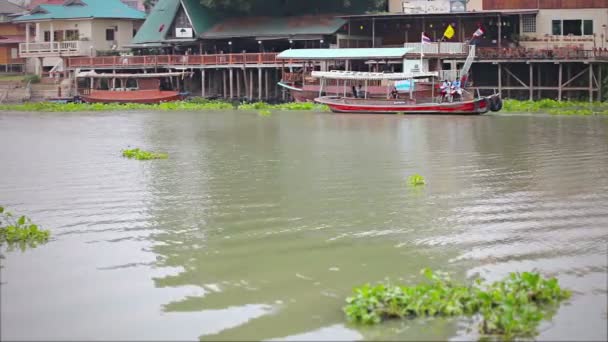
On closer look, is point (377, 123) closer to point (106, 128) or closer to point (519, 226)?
point (106, 128)

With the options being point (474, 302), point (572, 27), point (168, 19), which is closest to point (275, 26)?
point (168, 19)

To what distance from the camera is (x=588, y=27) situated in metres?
43.6

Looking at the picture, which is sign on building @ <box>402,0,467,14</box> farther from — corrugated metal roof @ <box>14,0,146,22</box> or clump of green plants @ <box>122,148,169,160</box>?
clump of green plants @ <box>122,148,169,160</box>

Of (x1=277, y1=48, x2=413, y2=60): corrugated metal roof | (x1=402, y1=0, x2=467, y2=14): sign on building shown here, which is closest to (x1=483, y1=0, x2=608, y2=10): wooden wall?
(x1=402, y1=0, x2=467, y2=14): sign on building

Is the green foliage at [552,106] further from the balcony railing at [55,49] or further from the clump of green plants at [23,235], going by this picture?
the clump of green plants at [23,235]

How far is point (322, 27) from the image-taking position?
47.9m

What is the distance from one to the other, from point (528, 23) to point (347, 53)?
8577mm

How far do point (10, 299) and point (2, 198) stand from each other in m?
7.12

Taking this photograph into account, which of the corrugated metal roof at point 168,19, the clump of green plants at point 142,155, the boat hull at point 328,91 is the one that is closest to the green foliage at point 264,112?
the boat hull at point 328,91

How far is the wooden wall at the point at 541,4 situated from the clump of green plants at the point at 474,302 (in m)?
35.7

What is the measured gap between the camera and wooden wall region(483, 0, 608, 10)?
142 ft

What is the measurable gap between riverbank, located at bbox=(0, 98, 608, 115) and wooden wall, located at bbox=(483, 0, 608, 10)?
5.18m

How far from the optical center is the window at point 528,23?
147 ft

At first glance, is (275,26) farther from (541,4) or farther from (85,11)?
(85,11)
